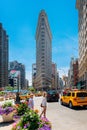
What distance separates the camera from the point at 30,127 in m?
7.44

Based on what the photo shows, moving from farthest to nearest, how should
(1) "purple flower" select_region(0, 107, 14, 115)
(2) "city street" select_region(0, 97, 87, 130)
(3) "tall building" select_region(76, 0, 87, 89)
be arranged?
(3) "tall building" select_region(76, 0, 87, 89)
(1) "purple flower" select_region(0, 107, 14, 115)
(2) "city street" select_region(0, 97, 87, 130)

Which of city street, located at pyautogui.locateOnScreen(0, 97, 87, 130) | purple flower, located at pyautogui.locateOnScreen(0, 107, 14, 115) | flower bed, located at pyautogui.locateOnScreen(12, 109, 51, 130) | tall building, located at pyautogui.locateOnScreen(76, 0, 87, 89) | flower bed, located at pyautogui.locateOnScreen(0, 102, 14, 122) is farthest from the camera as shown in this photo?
tall building, located at pyautogui.locateOnScreen(76, 0, 87, 89)

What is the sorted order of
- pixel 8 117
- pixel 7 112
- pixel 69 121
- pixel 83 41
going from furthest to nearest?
pixel 83 41 → pixel 69 121 → pixel 8 117 → pixel 7 112

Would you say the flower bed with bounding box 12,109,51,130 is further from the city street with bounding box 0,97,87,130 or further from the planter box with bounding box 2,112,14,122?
the planter box with bounding box 2,112,14,122

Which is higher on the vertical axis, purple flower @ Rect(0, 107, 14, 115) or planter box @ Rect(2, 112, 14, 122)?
purple flower @ Rect(0, 107, 14, 115)

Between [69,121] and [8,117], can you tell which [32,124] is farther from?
[69,121]

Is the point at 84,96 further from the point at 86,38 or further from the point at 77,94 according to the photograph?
the point at 86,38

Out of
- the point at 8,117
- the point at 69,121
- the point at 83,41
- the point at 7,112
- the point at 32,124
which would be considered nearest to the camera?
the point at 32,124

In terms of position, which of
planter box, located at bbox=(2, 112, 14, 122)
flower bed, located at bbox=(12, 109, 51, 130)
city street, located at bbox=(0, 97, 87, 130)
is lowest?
city street, located at bbox=(0, 97, 87, 130)

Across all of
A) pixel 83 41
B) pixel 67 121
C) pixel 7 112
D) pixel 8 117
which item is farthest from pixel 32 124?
pixel 83 41

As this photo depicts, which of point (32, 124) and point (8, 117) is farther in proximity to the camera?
point (8, 117)

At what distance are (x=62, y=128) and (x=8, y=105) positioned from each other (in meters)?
4.18

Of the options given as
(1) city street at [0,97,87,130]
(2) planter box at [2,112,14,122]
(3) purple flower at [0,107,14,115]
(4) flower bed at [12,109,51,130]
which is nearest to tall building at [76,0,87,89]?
(1) city street at [0,97,87,130]

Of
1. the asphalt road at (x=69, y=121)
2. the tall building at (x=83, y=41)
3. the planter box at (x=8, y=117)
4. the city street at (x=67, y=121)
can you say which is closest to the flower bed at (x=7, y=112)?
the planter box at (x=8, y=117)
